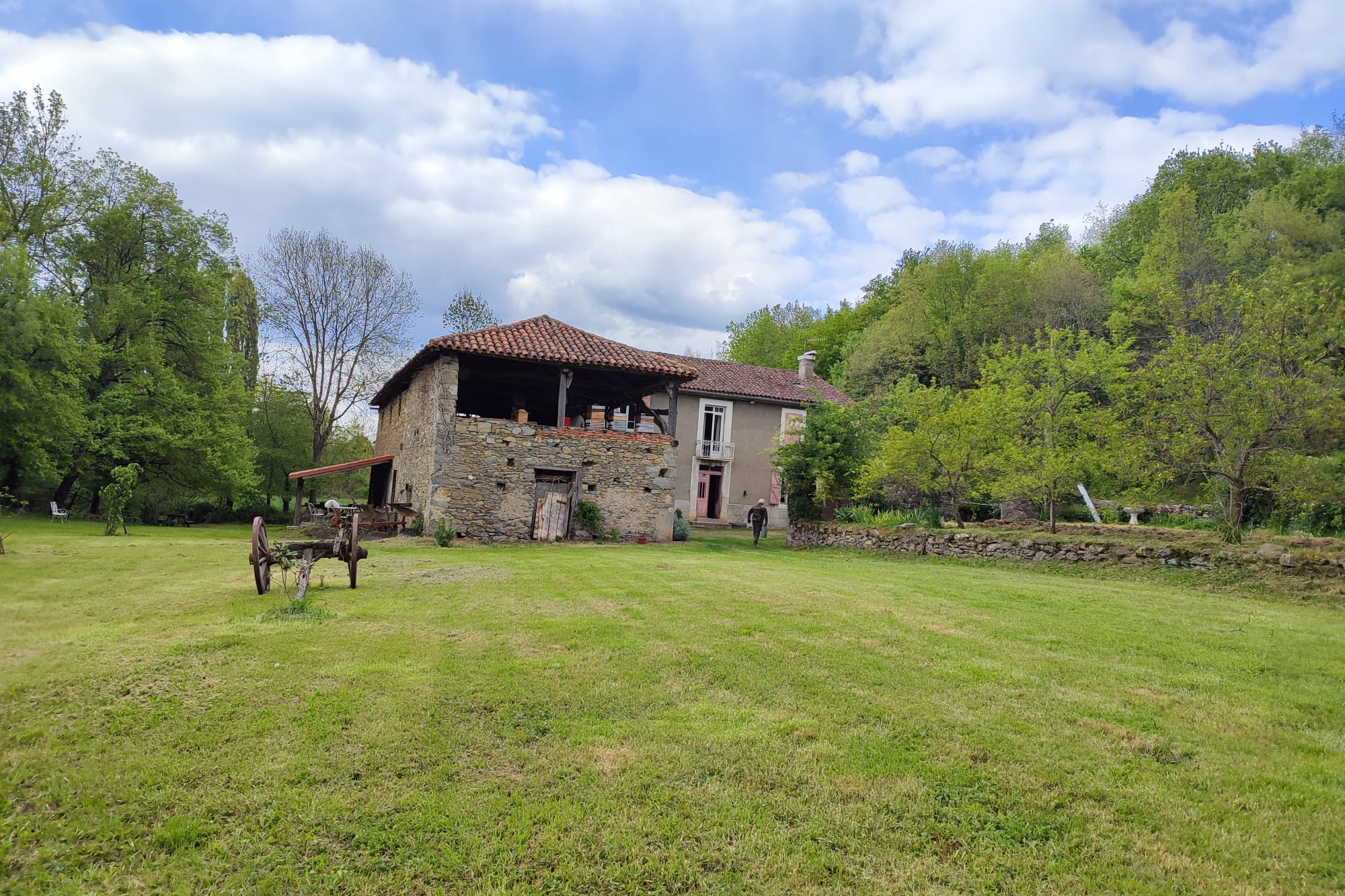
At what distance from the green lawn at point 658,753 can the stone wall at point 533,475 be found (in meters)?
9.88

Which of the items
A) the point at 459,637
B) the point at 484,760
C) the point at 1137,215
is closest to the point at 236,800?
the point at 484,760

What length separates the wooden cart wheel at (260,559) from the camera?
7.63 metres

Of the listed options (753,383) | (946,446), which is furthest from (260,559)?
(753,383)

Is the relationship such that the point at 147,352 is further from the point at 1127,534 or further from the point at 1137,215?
the point at 1137,215

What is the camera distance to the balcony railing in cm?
2839

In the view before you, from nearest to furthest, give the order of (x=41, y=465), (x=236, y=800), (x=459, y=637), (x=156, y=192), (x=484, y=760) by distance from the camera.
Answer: (x=236, y=800), (x=484, y=760), (x=459, y=637), (x=41, y=465), (x=156, y=192)

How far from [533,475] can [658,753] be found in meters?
14.2

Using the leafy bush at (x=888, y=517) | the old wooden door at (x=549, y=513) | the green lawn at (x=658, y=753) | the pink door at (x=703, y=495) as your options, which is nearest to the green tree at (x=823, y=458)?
the leafy bush at (x=888, y=517)

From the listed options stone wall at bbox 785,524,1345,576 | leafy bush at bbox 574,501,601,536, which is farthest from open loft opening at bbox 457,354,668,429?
stone wall at bbox 785,524,1345,576

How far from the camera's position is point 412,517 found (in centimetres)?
1770

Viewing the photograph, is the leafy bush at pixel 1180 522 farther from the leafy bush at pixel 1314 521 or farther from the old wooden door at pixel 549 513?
the old wooden door at pixel 549 513

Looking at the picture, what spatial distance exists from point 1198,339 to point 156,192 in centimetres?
2935

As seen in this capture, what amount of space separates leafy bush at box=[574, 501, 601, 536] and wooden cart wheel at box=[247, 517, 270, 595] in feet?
32.3

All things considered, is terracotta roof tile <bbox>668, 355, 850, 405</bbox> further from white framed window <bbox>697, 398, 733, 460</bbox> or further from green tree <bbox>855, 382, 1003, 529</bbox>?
green tree <bbox>855, 382, 1003, 529</bbox>
